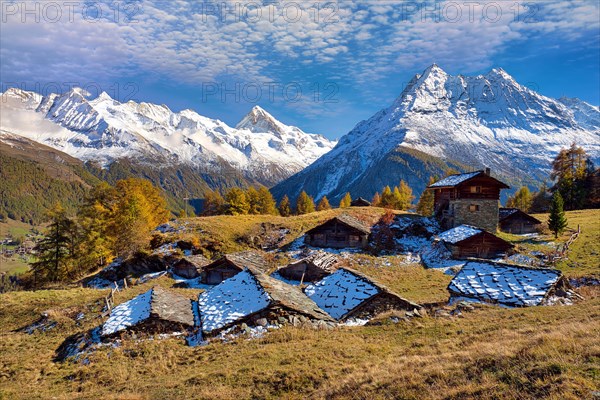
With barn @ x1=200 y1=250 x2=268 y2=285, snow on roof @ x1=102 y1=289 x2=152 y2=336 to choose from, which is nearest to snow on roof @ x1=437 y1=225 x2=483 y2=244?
barn @ x1=200 y1=250 x2=268 y2=285

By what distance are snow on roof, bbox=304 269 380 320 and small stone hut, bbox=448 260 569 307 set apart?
23.1 ft

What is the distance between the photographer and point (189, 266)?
151ft

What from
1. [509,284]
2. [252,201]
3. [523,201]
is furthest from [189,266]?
[523,201]

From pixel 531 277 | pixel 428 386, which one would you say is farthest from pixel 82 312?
pixel 531 277

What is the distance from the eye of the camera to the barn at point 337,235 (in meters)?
54.3

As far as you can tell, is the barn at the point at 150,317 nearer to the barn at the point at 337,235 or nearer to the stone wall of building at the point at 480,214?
the barn at the point at 337,235

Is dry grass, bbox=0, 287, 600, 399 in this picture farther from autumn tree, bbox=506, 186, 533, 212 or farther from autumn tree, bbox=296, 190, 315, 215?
autumn tree, bbox=506, 186, 533, 212

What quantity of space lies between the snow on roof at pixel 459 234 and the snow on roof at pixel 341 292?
88.2 ft

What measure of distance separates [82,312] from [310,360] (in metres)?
22.3

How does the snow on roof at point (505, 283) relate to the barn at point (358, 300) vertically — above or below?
above

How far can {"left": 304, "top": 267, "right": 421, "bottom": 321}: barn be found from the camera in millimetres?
24219

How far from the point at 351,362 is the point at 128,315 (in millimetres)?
15646

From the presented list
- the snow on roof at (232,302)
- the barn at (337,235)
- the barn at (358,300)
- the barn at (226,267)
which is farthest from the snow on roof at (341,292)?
the barn at (337,235)

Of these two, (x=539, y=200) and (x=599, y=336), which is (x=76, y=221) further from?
(x=539, y=200)
